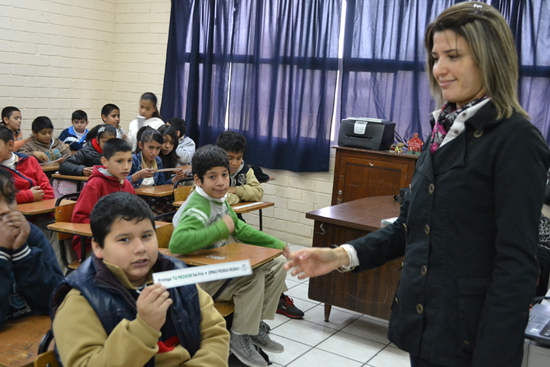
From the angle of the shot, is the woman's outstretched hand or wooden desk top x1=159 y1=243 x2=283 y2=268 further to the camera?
wooden desk top x1=159 y1=243 x2=283 y2=268

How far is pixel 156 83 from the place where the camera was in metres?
6.30

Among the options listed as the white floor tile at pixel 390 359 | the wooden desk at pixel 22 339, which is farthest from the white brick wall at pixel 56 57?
the white floor tile at pixel 390 359

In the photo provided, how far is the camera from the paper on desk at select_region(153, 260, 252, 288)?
3.36 ft

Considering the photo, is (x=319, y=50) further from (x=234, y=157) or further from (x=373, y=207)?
(x=373, y=207)

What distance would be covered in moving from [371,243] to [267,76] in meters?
4.37

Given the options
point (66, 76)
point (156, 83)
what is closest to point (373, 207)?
point (156, 83)

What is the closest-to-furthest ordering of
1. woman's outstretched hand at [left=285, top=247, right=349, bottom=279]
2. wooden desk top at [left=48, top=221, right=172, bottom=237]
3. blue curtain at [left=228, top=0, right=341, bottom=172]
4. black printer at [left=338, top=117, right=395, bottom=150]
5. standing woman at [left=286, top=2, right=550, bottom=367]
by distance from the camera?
standing woman at [left=286, top=2, right=550, bottom=367]
woman's outstretched hand at [left=285, top=247, right=349, bottom=279]
wooden desk top at [left=48, top=221, right=172, bottom=237]
black printer at [left=338, top=117, right=395, bottom=150]
blue curtain at [left=228, top=0, right=341, bottom=172]

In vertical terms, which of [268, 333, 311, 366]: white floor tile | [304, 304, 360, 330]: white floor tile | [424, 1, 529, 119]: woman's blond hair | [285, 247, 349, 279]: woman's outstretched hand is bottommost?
[268, 333, 311, 366]: white floor tile

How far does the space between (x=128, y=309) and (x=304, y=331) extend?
198cm

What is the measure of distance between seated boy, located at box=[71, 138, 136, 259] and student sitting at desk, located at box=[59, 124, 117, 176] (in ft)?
3.57

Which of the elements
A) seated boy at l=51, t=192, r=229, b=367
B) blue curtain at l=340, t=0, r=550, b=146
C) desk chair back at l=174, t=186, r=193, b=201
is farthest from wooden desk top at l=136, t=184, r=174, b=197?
seated boy at l=51, t=192, r=229, b=367

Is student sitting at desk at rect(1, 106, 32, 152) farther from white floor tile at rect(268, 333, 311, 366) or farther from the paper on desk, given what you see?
the paper on desk

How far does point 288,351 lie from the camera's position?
2.99 m

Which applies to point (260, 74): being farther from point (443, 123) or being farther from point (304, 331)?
point (443, 123)
